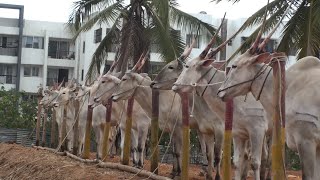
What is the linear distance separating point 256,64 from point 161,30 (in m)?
12.4

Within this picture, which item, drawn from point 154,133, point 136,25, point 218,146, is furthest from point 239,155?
point 136,25

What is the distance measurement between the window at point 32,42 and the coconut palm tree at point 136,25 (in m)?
26.6

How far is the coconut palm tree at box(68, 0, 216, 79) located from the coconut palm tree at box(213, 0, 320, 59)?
352cm

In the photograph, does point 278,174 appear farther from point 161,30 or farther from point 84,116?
point 161,30

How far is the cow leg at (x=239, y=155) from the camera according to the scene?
1172 centimetres

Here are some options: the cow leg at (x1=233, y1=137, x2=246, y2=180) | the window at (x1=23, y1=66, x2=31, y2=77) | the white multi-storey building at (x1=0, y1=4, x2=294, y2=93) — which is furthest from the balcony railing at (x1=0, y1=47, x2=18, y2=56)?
the cow leg at (x1=233, y1=137, x2=246, y2=180)

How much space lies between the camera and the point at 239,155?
38.4ft

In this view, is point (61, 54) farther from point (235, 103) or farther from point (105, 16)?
point (235, 103)

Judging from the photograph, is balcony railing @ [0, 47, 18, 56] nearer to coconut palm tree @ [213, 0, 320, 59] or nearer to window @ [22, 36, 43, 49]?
window @ [22, 36, 43, 49]

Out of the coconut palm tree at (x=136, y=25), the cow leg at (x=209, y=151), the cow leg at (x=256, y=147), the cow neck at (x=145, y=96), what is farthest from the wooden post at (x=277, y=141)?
the coconut palm tree at (x=136, y=25)

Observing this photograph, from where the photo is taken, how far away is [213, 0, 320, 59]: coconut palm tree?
651 inches

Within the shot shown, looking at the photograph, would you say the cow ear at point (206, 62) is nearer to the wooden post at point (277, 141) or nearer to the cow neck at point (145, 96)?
the cow neck at point (145, 96)

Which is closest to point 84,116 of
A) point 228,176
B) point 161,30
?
point 161,30

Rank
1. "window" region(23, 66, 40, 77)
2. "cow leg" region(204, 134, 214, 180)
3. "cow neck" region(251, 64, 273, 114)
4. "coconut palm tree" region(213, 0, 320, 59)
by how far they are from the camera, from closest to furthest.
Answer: "cow neck" region(251, 64, 273, 114), "cow leg" region(204, 134, 214, 180), "coconut palm tree" region(213, 0, 320, 59), "window" region(23, 66, 40, 77)
